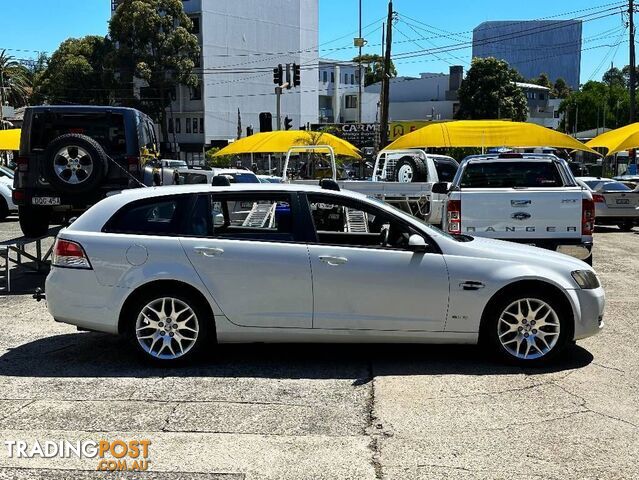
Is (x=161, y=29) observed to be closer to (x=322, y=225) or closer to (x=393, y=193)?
(x=393, y=193)

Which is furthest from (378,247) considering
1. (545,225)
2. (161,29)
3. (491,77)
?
(491,77)

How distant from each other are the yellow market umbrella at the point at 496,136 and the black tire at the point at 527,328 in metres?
11.3

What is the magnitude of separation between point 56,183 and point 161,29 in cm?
4638

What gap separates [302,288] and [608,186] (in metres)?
15.6

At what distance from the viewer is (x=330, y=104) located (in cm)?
8156

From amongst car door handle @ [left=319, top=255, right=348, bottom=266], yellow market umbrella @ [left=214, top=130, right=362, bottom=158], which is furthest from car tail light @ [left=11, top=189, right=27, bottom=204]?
yellow market umbrella @ [left=214, top=130, right=362, bottom=158]

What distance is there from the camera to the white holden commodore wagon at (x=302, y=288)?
5.95m

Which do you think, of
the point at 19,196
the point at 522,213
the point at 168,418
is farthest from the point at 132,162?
the point at 168,418

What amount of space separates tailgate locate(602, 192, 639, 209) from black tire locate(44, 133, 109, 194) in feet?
44.3

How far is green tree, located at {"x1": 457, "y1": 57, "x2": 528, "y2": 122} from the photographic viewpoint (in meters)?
59.3

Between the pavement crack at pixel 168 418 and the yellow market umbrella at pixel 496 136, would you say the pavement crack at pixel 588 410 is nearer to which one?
the pavement crack at pixel 168 418

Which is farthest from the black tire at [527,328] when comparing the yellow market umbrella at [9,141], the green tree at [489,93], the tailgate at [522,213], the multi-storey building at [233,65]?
the green tree at [489,93]

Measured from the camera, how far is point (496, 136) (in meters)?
16.9

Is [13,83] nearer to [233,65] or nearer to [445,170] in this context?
[233,65]
